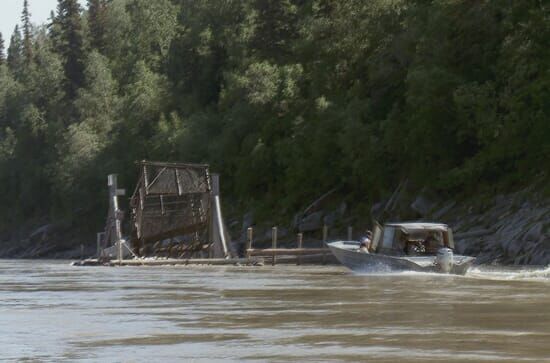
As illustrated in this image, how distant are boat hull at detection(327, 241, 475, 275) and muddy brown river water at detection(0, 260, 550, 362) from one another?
1.77 meters

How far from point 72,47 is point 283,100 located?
149 ft

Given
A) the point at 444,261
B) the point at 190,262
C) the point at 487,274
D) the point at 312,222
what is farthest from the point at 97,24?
the point at 444,261

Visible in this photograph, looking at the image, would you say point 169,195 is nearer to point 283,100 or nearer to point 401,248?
point 401,248

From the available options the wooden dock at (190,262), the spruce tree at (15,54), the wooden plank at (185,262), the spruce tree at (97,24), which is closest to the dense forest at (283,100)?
the spruce tree at (97,24)

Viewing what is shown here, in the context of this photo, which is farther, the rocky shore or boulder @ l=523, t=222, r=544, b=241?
the rocky shore

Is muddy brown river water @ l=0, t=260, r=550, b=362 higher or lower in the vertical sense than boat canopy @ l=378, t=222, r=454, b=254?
lower

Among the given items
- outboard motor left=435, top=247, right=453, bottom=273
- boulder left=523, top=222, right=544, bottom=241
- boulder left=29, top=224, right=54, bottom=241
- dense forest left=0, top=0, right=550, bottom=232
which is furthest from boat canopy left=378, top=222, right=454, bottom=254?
boulder left=29, top=224, right=54, bottom=241

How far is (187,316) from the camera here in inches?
772

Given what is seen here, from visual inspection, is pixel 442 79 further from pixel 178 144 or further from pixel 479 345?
pixel 479 345

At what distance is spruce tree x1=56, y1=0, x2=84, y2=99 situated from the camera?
362 feet

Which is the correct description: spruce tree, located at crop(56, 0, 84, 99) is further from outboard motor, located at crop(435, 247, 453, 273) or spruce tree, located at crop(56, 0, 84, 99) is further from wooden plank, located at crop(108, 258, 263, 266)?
outboard motor, located at crop(435, 247, 453, 273)

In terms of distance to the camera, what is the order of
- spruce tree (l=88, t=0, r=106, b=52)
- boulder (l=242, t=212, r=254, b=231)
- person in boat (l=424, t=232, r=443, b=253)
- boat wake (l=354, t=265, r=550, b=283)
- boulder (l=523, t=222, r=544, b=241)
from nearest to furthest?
boat wake (l=354, t=265, r=550, b=283) → person in boat (l=424, t=232, r=443, b=253) → boulder (l=523, t=222, r=544, b=241) → boulder (l=242, t=212, r=254, b=231) → spruce tree (l=88, t=0, r=106, b=52)

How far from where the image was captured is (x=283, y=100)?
2820 inches

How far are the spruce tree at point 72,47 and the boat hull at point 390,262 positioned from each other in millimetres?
75220
